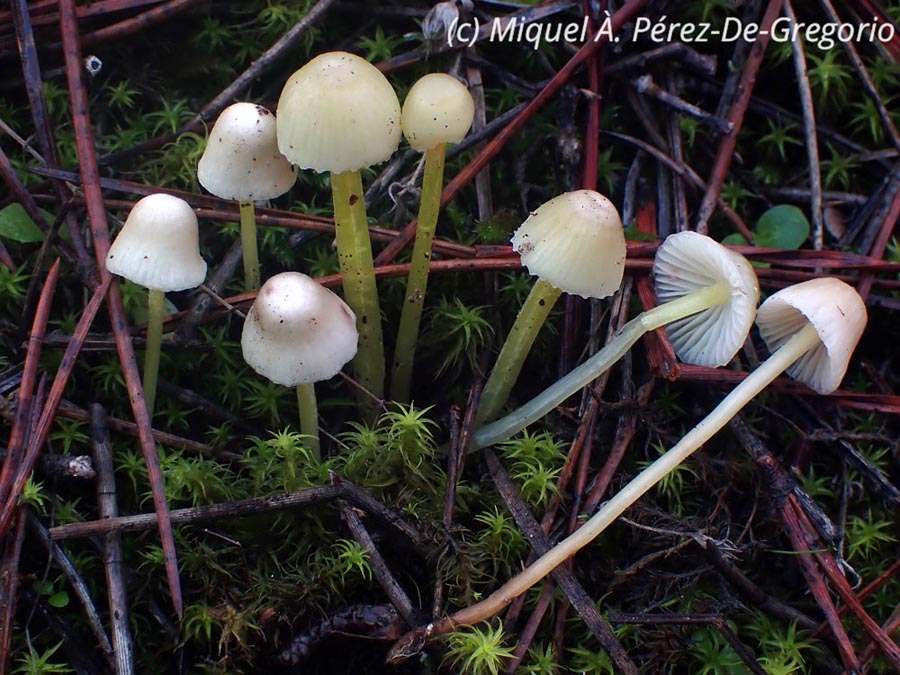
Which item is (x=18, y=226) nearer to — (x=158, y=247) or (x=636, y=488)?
(x=158, y=247)

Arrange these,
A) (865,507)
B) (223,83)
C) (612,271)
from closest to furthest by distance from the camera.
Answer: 1. (612,271)
2. (865,507)
3. (223,83)

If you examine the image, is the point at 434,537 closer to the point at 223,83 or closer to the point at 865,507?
the point at 865,507

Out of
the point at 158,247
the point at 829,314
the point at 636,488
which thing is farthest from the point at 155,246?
the point at 829,314

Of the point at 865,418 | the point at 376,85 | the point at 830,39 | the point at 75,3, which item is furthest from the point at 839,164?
the point at 75,3

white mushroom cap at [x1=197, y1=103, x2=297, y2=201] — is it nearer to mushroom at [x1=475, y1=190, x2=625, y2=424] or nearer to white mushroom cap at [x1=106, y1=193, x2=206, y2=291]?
white mushroom cap at [x1=106, y1=193, x2=206, y2=291]

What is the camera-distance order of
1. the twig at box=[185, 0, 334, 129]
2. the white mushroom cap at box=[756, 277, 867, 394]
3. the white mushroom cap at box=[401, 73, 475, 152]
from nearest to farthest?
the white mushroom cap at box=[401, 73, 475, 152], the white mushroom cap at box=[756, 277, 867, 394], the twig at box=[185, 0, 334, 129]

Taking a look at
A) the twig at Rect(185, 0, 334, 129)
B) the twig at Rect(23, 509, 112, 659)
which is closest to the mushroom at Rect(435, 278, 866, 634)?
the twig at Rect(23, 509, 112, 659)
